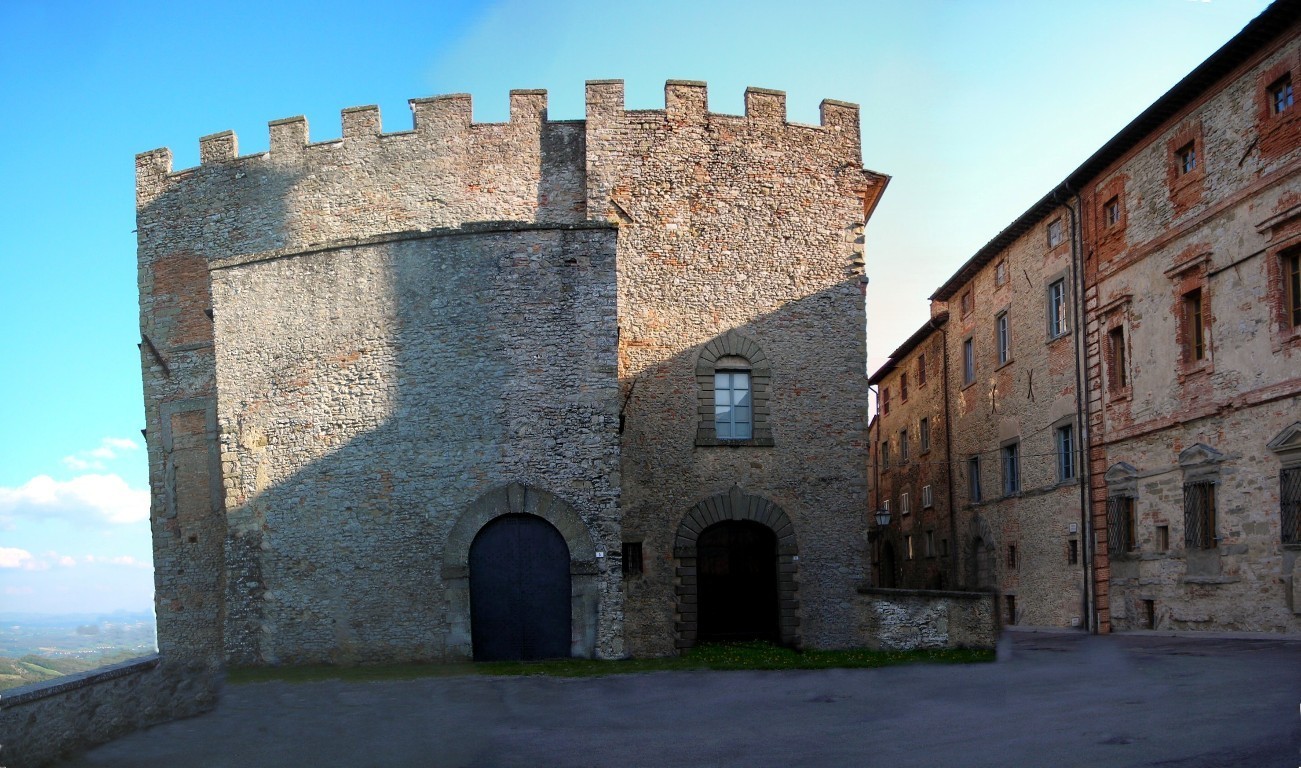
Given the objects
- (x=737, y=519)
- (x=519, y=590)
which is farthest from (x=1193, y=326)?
(x=519, y=590)

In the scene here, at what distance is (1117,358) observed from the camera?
21859 millimetres

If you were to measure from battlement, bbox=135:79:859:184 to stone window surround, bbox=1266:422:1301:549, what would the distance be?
8615mm

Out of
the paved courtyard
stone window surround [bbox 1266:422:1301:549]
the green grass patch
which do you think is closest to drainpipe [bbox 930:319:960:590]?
Result: stone window surround [bbox 1266:422:1301:549]

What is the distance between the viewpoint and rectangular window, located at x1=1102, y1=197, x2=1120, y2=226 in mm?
21844

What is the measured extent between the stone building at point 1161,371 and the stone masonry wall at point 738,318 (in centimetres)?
544

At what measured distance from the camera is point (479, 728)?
980cm

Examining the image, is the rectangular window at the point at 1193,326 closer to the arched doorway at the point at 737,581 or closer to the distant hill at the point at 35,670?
the arched doorway at the point at 737,581

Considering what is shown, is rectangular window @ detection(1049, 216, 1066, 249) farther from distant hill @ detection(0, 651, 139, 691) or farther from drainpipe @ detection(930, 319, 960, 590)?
distant hill @ detection(0, 651, 139, 691)

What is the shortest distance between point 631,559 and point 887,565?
1940 centimetres

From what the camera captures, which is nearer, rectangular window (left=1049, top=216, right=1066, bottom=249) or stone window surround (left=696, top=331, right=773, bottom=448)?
A: stone window surround (left=696, top=331, right=773, bottom=448)

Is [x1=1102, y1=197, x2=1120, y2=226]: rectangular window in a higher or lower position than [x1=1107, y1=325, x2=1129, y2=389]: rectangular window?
higher

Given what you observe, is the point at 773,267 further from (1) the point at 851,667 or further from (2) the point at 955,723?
(2) the point at 955,723

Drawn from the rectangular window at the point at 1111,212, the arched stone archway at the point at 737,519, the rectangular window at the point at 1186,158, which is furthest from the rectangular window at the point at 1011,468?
the arched stone archway at the point at 737,519

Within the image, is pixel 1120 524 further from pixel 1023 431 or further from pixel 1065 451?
pixel 1023 431
